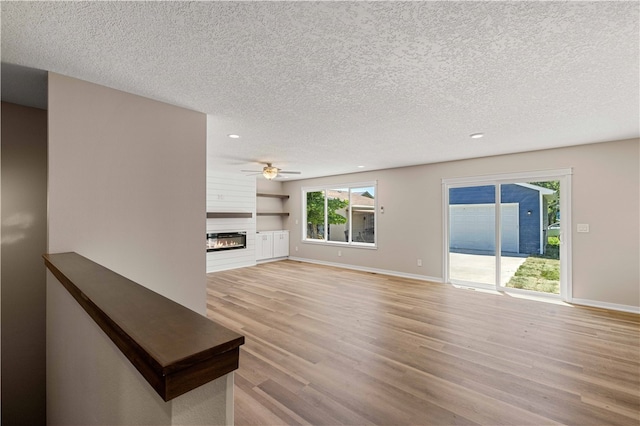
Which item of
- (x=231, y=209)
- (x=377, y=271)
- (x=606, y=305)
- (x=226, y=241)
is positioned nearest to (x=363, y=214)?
(x=377, y=271)

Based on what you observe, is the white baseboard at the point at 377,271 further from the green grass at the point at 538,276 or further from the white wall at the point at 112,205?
the white wall at the point at 112,205

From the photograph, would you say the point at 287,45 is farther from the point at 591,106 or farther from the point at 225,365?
the point at 591,106

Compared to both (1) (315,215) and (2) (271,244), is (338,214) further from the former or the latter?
(2) (271,244)

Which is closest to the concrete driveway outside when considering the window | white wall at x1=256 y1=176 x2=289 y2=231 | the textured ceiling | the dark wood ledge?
the window

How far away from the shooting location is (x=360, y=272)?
662 centimetres

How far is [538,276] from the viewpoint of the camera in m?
4.69

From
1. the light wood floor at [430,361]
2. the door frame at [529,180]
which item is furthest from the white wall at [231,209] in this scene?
the door frame at [529,180]

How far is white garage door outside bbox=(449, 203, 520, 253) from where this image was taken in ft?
16.1

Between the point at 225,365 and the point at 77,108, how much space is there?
2511 mm

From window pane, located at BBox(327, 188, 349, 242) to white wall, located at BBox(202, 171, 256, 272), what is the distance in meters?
2.01

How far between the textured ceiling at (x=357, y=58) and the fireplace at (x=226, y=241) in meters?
3.99

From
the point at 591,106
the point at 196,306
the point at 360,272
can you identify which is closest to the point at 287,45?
the point at 196,306

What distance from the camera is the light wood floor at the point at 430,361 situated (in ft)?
6.50

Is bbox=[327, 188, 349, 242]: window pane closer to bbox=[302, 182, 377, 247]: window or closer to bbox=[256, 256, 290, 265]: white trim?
bbox=[302, 182, 377, 247]: window
